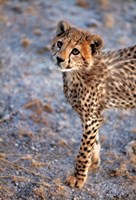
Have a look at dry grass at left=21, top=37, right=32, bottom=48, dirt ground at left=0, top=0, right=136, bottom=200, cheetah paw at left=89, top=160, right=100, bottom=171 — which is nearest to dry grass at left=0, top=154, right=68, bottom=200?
dirt ground at left=0, top=0, right=136, bottom=200

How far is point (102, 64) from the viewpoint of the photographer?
5477 mm

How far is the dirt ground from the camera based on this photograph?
5617mm

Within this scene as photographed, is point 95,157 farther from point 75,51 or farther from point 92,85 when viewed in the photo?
point 75,51

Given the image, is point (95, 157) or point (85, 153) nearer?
point (85, 153)

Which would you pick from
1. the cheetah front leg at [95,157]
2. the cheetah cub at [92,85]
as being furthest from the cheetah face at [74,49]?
the cheetah front leg at [95,157]

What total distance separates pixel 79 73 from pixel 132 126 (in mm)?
1825

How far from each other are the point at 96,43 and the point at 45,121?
1946 mm

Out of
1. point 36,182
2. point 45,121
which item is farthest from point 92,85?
point 45,121

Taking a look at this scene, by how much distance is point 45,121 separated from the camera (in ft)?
22.4

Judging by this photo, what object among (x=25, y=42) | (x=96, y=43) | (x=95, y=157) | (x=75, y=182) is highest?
(x=96, y=43)

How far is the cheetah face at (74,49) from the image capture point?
5.01 metres

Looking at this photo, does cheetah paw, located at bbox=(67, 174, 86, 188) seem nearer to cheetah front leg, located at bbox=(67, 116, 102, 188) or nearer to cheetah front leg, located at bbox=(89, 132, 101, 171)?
cheetah front leg, located at bbox=(67, 116, 102, 188)

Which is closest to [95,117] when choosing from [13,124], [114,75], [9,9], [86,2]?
[114,75]

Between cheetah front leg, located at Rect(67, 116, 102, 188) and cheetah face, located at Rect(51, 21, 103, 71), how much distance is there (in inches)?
25.1
